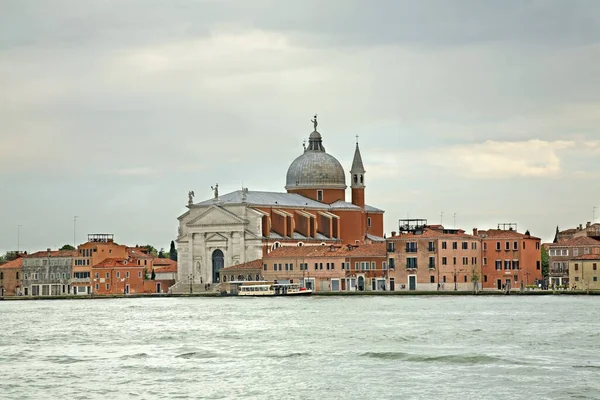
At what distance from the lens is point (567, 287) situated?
263 feet

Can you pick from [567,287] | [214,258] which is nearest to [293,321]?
[567,287]

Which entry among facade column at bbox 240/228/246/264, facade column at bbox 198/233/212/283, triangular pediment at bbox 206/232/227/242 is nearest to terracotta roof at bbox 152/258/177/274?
facade column at bbox 198/233/212/283

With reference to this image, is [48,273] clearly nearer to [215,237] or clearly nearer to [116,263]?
[116,263]

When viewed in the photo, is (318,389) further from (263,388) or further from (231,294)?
(231,294)

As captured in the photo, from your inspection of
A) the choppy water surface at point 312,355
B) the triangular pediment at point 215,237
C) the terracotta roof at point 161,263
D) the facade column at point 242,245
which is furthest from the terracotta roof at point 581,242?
the terracotta roof at point 161,263

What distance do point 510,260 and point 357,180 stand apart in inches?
1062

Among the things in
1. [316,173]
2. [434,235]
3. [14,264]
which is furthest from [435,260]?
[14,264]

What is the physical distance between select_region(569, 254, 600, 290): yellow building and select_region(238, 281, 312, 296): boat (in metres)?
16.5

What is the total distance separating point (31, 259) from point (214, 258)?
49.2 ft

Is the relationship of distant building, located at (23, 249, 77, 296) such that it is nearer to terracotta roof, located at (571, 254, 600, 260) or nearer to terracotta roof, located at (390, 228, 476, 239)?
terracotta roof, located at (390, 228, 476, 239)

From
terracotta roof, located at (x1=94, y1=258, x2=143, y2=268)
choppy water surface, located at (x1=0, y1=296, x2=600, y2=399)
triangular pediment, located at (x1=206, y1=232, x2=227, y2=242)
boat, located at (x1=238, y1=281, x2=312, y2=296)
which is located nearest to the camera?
choppy water surface, located at (x1=0, y1=296, x2=600, y2=399)

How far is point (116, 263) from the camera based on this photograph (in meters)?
96.5

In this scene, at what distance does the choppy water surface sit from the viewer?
29.0 metres

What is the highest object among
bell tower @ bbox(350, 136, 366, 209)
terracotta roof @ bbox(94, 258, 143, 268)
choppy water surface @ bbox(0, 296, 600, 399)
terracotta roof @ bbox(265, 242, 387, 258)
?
bell tower @ bbox(350, 136, 366, 209)
